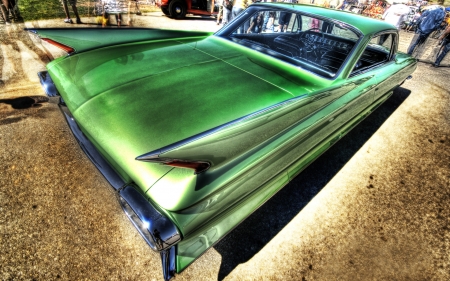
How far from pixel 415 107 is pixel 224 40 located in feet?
13.2

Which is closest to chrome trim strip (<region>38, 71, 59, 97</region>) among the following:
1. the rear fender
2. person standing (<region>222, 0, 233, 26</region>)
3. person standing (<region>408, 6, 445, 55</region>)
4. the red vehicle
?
the rear fender

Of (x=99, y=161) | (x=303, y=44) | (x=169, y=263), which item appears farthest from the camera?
(x=303, y=44)

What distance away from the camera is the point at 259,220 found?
6.97 ft

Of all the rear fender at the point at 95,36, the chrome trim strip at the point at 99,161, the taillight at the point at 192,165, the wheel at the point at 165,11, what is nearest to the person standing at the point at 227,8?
the wheel at the point at 165,11

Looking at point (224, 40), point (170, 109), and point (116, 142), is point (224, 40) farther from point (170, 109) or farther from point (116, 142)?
point (116, 142)

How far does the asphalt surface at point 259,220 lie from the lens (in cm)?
172

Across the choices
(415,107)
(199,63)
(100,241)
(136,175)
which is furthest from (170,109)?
(415,107)

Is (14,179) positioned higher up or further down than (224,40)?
further down

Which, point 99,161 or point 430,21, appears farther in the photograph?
point 430,21

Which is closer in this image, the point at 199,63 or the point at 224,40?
the point at 199,63

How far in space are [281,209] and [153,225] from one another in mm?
1452

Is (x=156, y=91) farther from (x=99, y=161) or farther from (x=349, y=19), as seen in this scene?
(x=349, y=19)

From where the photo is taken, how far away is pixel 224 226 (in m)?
1.40

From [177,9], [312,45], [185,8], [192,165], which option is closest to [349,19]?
[312,45]
